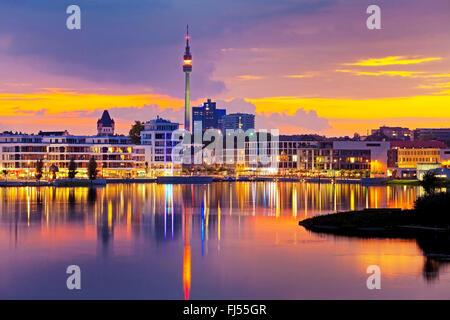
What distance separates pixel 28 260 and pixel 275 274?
1565 cm

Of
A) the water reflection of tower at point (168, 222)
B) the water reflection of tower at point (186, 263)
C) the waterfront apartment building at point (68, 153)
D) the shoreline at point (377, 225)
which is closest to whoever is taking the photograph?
the water reflection of tower at point (186, 263)

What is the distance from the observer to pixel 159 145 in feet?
568

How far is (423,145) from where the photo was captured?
632 feet

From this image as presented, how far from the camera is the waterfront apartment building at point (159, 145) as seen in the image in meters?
172

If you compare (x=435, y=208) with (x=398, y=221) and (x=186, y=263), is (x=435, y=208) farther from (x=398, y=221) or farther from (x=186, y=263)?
(x=186, y=263)

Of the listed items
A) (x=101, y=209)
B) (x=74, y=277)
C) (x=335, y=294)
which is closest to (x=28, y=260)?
(x=74, y=277)

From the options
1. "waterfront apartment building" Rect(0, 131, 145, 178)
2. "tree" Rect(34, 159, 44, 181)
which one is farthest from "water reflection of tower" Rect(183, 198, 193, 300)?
"waterfront apartment building" Rect(0, 131, 145, 178)

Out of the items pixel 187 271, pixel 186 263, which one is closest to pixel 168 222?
pixel 186 263

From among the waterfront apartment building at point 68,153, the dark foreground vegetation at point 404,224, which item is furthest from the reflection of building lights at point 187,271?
the waterfront apartment building at point 68,153

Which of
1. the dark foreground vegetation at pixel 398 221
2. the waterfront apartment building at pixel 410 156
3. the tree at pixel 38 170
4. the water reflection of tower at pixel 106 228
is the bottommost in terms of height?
the water reflection of tower at pixel 106 228

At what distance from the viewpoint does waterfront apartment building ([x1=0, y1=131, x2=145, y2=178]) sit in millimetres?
160750

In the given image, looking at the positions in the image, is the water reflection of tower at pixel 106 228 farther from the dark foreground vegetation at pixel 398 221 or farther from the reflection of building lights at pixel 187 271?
the dark foreground vegetation at pixel 398 221

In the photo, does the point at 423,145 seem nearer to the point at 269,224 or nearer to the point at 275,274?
the point at 269,224

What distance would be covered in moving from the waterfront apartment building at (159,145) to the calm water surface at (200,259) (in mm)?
100703
